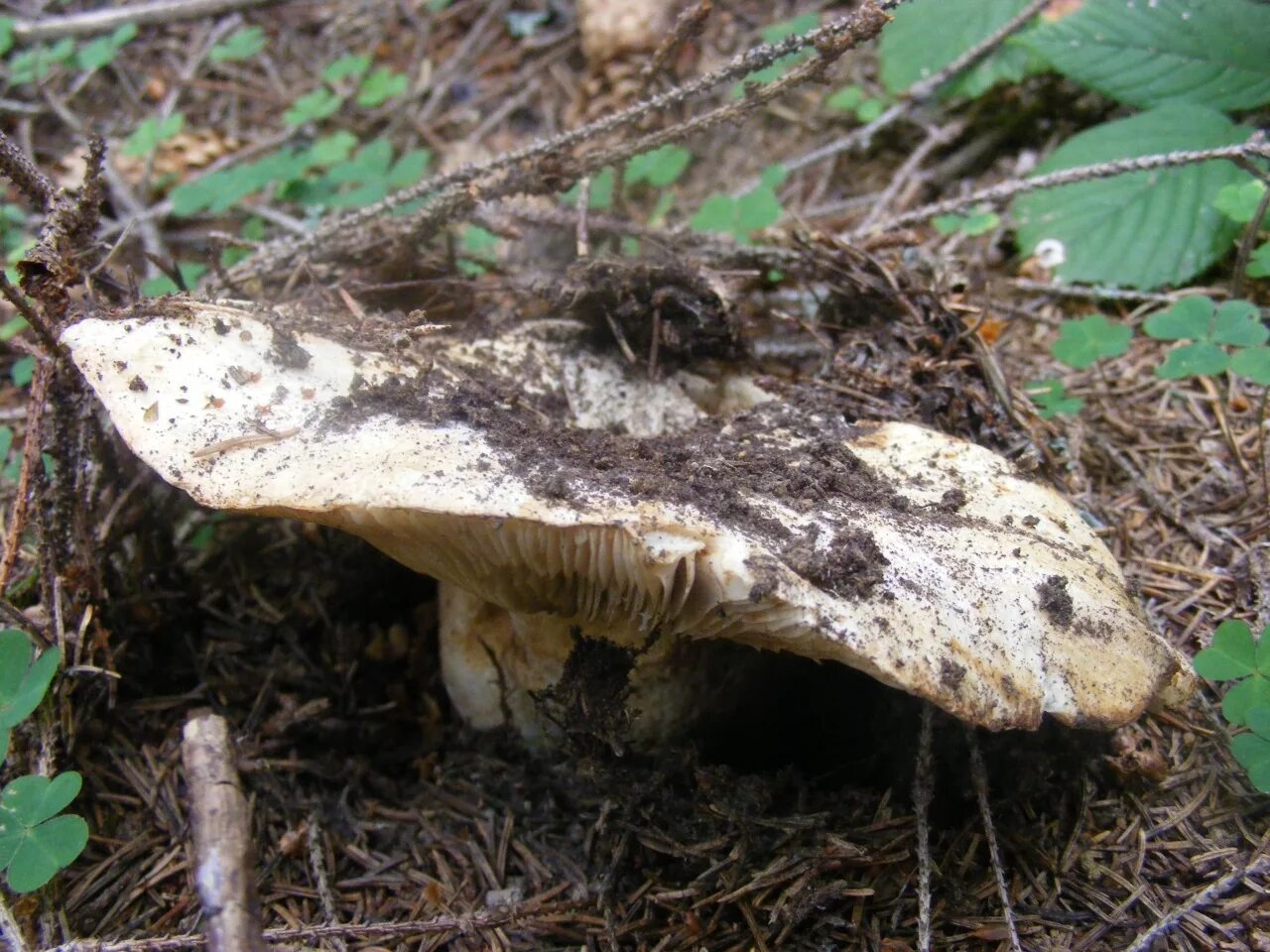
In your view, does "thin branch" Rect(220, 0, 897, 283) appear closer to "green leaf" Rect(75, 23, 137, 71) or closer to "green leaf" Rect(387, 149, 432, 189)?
"green leaf" Rect(387, 149, 432, 189)

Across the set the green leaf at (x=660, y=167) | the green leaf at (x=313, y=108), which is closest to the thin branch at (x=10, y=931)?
the green leaf at (x=660, y=167)

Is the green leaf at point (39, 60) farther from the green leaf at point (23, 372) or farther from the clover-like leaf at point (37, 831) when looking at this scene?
the clover-like leaf at point (37, 831)

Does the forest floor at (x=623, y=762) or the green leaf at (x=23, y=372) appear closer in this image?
the forest floor at (x=623, y=762)

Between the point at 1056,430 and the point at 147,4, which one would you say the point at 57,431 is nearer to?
the point at 1056,430

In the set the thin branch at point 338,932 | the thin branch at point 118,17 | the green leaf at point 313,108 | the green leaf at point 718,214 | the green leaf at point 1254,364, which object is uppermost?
the thin branch at point 118,17

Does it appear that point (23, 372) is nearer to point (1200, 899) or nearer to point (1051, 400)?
point (1051, 400)

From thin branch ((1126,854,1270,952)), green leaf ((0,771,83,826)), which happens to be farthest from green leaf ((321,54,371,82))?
thin branch ((1126,854,1270,952))

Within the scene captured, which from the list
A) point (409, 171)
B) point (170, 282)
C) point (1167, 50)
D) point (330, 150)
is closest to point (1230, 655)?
point (1167, 50)
